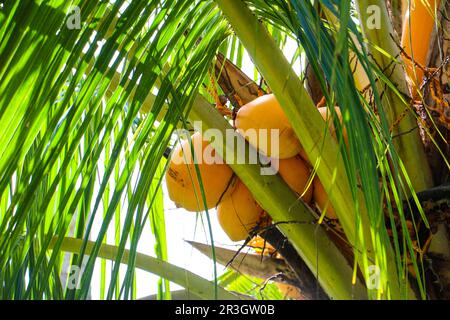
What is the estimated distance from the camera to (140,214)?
74 cm

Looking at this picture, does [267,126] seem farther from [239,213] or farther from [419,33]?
[419,33]

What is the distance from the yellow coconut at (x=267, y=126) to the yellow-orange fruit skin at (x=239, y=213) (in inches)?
3.9

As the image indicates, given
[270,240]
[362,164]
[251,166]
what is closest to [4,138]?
[362,164]

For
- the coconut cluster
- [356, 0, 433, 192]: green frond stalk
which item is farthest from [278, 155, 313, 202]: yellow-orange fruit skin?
[356, 0, 433, 192]: green frond stalk

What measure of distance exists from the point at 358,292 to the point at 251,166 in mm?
241

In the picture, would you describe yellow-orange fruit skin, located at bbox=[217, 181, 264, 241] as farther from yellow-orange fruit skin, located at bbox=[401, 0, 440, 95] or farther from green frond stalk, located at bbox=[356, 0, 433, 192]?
yellow-orange fruit skin, located at bbox=[401, 0, 440, 95]

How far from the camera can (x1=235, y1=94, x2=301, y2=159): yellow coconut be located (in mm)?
1041

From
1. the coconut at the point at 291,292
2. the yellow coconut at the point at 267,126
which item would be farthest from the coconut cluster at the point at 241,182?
the coconut at the point at 291,292

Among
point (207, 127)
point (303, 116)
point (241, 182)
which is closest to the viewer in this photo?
point (303, 116)

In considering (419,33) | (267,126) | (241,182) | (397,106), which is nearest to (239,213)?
(241,182)

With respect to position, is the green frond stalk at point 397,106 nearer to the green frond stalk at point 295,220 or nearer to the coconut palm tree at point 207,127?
the coconut palm tree at point 207,127

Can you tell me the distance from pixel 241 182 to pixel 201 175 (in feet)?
0.23

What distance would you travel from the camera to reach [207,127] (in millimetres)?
1021

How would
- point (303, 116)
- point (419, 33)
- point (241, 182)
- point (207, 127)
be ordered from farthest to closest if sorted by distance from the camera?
point (419, 33) < point (241, 182) < point (207, 127) < point (303, 116)
